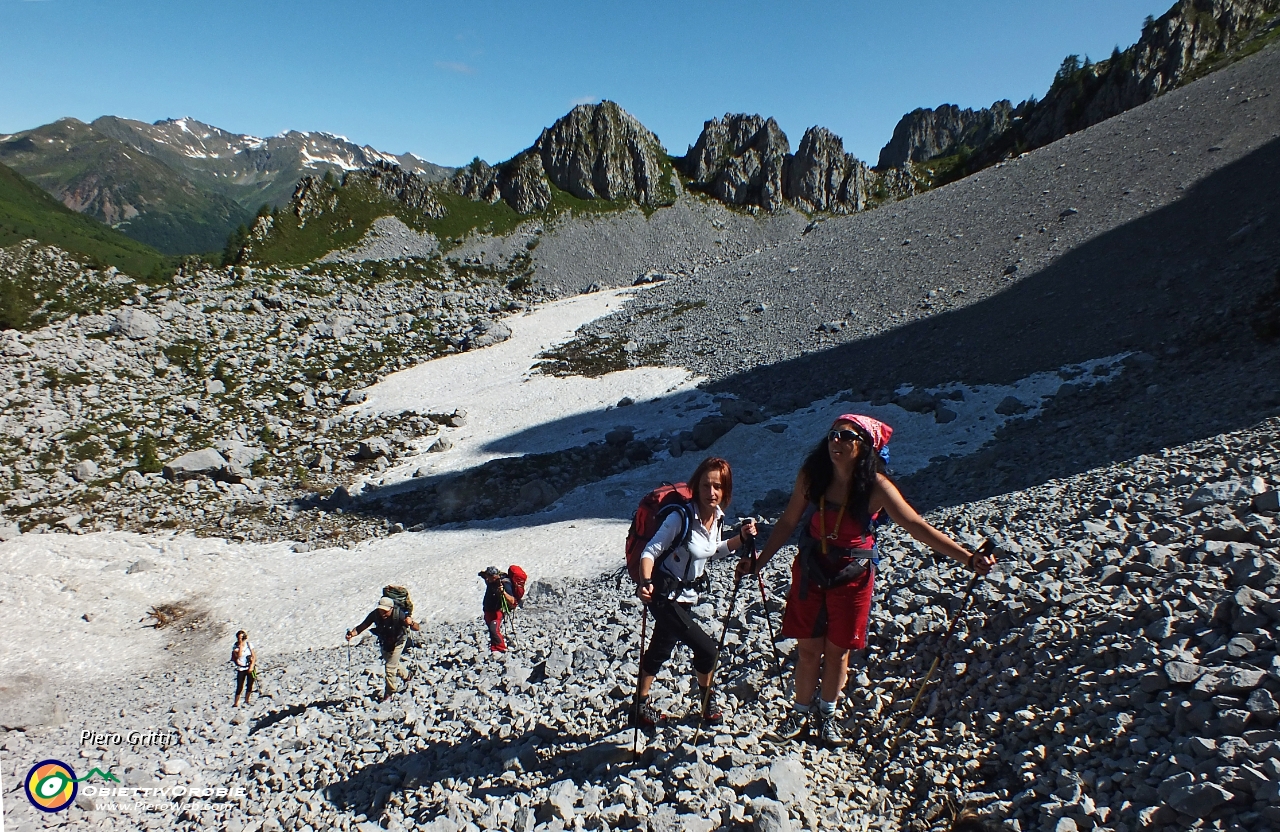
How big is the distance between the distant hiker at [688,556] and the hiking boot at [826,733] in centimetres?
94

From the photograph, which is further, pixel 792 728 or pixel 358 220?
pixel 358 220

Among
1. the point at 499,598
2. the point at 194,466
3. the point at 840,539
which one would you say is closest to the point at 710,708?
the point at 840,539

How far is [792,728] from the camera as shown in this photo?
5.23 meters

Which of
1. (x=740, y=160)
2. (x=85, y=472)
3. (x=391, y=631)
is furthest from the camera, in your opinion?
(x=740, y=160)

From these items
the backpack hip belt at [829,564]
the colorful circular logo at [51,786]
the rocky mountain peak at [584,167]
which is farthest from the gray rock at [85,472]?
the rocky mountain peak at [584,167]

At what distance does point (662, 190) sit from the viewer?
7425 cm

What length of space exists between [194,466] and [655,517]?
23.0 m

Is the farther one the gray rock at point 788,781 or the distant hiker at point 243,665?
the distant hiker at point 243,665

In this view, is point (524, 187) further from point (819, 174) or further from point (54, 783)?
point (54, 783)

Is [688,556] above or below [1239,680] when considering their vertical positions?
above

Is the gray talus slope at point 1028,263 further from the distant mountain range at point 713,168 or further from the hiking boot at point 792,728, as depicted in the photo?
the distant mountain range at point 713,168

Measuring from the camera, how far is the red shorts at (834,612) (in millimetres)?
4500

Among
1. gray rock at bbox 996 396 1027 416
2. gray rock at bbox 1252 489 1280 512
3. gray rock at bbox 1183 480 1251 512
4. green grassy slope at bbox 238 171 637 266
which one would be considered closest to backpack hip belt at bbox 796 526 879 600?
gray rock at bbox 1252 489 1280 512

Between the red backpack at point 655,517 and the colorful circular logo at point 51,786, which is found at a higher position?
the red backpack at point 655,517
